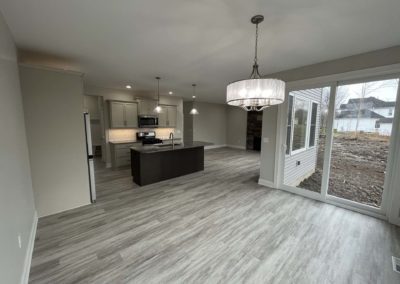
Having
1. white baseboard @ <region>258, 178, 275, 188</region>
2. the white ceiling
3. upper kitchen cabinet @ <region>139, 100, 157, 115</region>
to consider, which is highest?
the white ceiling

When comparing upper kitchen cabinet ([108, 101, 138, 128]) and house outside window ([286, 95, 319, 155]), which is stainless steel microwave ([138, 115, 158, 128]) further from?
house outside window ([286, 95, 319, 155])

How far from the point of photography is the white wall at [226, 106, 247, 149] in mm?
9766

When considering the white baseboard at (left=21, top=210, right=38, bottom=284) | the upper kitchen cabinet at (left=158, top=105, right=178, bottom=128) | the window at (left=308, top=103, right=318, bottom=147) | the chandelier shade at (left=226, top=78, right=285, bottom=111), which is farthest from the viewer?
the upper kitchen cabinet at (left=158, top=105, right=178, bottom=128)

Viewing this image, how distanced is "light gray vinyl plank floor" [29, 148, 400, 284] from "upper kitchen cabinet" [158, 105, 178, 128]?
3.75 meters

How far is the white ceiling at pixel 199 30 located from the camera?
1.75 m

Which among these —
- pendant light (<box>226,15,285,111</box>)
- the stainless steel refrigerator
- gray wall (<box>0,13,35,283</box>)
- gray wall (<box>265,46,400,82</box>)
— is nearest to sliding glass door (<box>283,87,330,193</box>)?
gray wall (<box>265,46,400,82</box>)

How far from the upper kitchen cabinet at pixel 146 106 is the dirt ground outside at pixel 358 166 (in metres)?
5.32

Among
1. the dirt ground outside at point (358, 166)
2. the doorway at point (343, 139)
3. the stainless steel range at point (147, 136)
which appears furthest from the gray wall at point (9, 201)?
the dirt ground outside at point (358, 166)

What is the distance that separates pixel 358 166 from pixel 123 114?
20.6 feet

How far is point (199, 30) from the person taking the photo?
2.23 m

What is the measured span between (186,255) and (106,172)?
14.1ft

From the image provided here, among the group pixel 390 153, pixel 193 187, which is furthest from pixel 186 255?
pixel 390 153

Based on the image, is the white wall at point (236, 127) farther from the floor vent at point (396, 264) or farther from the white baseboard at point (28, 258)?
the white baseboard at point (28, 258)

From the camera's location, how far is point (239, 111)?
32.7 ft
